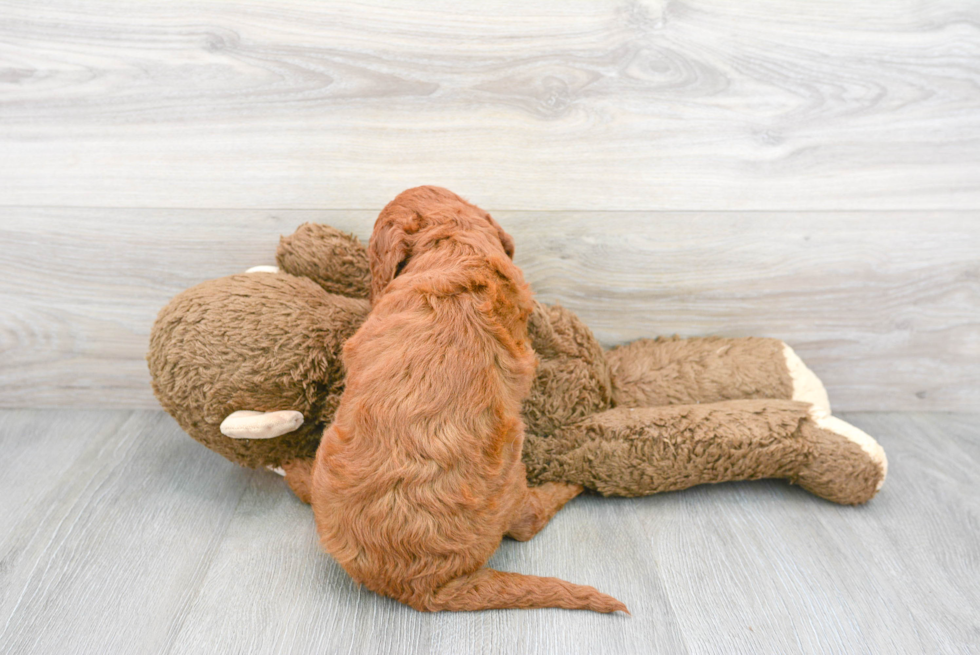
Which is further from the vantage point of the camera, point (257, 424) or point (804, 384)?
point (804, 384)

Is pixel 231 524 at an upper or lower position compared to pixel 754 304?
lower

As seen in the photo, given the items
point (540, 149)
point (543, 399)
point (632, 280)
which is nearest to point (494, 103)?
point (540, 149)

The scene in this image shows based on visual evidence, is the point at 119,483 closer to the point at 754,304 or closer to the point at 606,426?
the point at 606,426

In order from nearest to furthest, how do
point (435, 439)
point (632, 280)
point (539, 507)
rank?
point (435, 439), point (539, 507), point (632, 280)

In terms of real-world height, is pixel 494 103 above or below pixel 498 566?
above

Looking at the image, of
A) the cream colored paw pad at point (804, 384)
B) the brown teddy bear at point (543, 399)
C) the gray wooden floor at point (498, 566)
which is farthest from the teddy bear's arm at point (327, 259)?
the cream colored paw pad at point (804, 384)

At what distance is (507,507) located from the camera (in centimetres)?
90

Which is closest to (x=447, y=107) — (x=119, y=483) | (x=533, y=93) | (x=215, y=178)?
(x=533, y=93)

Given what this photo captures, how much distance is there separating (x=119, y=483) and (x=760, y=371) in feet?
3.89

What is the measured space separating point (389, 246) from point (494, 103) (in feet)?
1.34

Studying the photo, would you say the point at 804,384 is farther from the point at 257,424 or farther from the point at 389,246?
the point at 257,424

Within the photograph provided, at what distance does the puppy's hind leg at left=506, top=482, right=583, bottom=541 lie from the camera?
3.34 ft

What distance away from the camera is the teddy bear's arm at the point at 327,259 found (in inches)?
44.4

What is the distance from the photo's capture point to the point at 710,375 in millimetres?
1219
